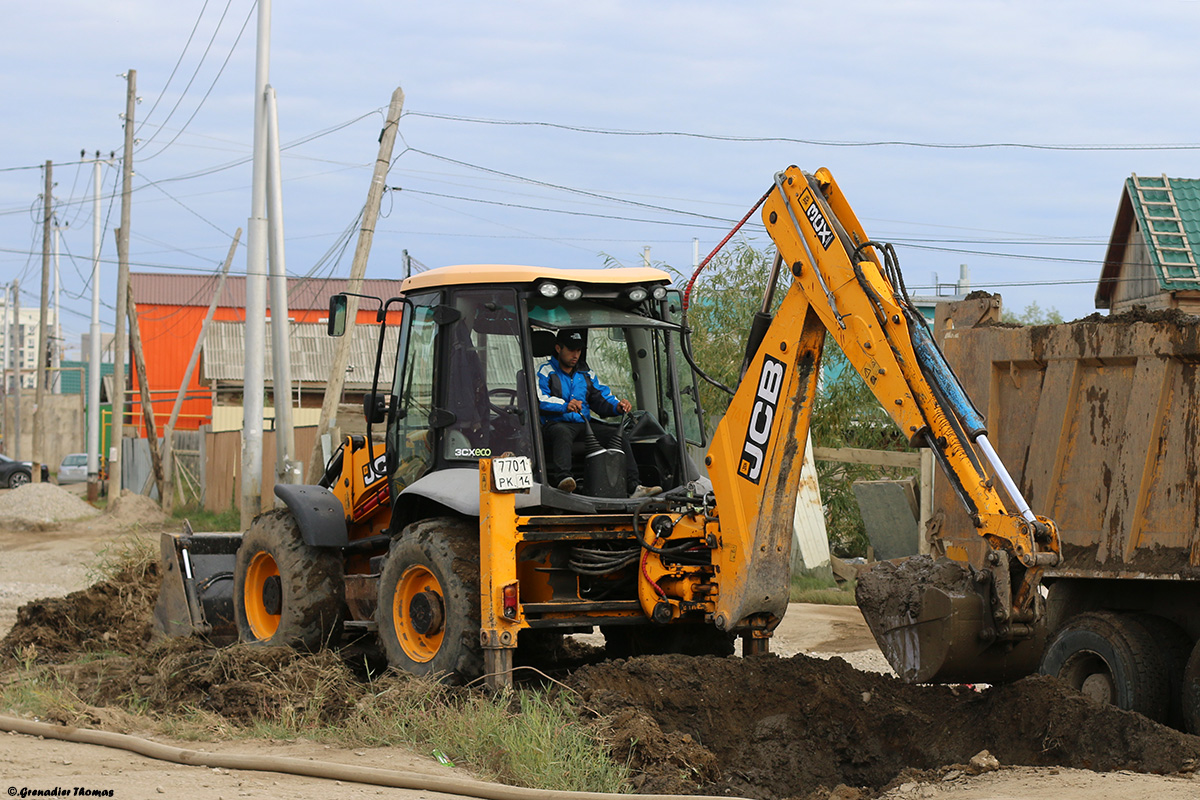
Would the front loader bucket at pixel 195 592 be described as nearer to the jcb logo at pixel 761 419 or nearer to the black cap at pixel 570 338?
the black cap at pixel 570 338

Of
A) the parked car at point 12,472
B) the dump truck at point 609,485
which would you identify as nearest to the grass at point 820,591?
the dump truck at point 609,485

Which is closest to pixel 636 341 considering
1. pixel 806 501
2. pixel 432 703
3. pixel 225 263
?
pixel 432 703

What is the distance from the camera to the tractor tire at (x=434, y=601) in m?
7.77

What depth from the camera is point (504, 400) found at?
328 inches

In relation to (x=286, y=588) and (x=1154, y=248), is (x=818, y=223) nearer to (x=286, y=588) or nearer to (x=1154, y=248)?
(x=286, y=588)

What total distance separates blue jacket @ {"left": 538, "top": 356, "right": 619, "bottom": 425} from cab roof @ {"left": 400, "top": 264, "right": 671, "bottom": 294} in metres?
0.55

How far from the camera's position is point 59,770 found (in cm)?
645

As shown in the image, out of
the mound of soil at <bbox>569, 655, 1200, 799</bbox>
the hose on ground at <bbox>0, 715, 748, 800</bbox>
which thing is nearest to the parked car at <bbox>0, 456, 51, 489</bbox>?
the hose on ground at <bbox>0, 715, 748, 800</bbox>

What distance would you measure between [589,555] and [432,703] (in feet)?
4.36

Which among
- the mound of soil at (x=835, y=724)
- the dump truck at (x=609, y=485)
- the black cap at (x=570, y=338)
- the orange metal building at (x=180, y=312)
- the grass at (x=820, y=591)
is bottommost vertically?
the grass at (x=820, y=591)

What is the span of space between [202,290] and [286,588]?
2213 inches

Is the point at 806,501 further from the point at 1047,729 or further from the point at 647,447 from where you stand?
the point at 1047,729

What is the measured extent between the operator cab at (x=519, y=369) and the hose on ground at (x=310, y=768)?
7.07 feet

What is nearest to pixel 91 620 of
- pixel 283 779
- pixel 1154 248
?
pixel 283 779
